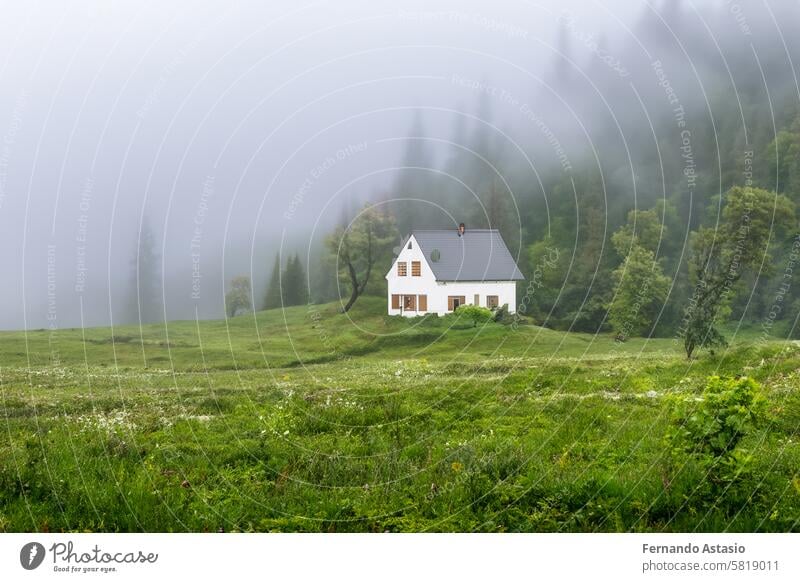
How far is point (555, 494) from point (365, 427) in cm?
343

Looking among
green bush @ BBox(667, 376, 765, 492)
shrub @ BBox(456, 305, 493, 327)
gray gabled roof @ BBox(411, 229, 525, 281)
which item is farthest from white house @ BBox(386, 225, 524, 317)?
green bush @ BBox(667, 376, 765, 492)

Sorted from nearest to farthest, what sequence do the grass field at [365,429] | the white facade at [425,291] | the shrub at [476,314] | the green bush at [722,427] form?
the green bush at [722,427] → the grass field at [365,429] → the white facade at [425,291] → the shrub at [476,314]

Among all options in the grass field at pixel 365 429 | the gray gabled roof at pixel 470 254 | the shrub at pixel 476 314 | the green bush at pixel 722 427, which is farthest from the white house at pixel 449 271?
the green bush at pixel 722 427

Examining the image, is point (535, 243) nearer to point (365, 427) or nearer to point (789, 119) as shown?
point (365, 427)

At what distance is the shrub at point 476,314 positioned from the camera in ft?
46.1

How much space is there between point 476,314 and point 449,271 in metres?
1.16

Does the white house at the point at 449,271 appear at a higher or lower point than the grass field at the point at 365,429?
higher

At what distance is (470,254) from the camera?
1404 cm

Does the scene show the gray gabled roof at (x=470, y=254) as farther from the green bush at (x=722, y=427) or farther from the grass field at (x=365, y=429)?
the green bush at (x=722, y=427)

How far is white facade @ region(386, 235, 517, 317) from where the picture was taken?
45.3 ft

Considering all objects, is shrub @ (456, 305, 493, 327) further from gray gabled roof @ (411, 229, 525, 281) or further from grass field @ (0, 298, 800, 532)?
gray gabled roof @ (411, 229, 525, 281)

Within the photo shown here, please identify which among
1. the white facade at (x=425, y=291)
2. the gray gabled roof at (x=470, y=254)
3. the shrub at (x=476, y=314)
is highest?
the gray gabled roof at (x=470, y=254)

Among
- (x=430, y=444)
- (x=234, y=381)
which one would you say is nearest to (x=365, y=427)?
(x=430, y=444)

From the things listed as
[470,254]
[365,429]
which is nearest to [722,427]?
[365,429]
